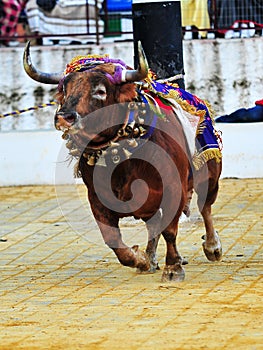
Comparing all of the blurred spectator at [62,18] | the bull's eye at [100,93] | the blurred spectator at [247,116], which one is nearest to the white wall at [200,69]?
the blurred spectator at [62,18]

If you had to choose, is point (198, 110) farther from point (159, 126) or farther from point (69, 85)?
point (69, 85)

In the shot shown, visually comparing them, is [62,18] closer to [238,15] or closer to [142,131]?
[238,15]

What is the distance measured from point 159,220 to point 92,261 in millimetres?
1114

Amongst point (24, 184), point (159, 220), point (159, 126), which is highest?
point (159, 126)

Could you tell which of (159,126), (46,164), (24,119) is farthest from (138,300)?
(24,119)

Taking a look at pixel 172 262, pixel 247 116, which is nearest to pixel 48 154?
pixel 247 116

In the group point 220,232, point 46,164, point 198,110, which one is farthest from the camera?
point 46,164

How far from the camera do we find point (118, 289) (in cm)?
738

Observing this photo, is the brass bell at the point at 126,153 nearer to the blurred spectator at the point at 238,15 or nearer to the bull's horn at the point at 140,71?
the bull's horn at the point at 140,71

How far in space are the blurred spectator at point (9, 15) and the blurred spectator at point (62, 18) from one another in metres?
0.18

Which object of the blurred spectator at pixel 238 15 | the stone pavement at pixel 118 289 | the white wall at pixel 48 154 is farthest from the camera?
the blurred spectator at pixel 238 15

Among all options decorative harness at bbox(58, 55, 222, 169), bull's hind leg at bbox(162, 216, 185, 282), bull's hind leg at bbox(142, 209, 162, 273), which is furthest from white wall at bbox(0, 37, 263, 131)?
bull's hind leg at bbox(162, 216, 185, 282)

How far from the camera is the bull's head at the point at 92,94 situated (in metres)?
6.86

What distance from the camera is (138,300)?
274 inches
